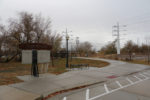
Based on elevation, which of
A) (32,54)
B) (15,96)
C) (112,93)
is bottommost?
(112,93)

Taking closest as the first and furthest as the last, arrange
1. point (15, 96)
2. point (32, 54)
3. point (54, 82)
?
point (15, 96), point (54, 82), point (32, 54)

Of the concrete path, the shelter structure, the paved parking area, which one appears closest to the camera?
the paved parking area

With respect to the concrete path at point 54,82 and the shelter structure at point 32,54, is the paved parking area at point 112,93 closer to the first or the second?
the concrete path at point 54,82

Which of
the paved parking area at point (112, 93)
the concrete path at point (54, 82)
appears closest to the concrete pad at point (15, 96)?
the concrete path at point (54, 82)

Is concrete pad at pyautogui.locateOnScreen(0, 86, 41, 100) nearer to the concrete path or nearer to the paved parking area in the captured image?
the concrete path

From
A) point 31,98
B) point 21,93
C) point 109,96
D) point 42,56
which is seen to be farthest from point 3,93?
point 42,56

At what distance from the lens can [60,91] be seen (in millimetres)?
6895

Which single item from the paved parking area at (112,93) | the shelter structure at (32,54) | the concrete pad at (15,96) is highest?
the shelter structure at (32,54)

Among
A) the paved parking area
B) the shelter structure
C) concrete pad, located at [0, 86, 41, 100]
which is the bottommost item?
the paved parking area

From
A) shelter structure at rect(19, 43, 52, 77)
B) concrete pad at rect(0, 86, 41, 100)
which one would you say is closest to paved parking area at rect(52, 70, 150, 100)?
concrete pad at rect(0, 86, 41, 100)

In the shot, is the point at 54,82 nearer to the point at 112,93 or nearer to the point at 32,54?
the point at 32,54

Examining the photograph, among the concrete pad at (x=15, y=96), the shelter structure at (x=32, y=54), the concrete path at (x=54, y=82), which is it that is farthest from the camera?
the shelter structure at (x=32, y=54)

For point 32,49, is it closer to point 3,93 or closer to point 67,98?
point 3,93

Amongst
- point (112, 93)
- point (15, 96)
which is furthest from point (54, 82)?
point (112, 93)
